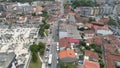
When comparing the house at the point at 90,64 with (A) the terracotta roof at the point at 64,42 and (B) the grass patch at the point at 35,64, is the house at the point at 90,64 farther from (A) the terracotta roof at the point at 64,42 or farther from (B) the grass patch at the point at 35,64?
(B) the grass patch at the point at 35,64

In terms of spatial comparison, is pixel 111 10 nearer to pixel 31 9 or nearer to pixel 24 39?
pixel 31 9

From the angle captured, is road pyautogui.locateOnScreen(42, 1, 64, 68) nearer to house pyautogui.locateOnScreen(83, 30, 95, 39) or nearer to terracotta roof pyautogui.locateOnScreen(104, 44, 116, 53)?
house pyautogui.locateOnScreen(83, 30, 95, 39)

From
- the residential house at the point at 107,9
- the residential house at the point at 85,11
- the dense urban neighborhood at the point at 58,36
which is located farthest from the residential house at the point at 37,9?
the residential house at the point at 107,9

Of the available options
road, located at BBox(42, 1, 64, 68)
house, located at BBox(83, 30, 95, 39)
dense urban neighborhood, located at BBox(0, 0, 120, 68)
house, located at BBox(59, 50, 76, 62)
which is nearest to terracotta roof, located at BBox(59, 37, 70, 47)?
dense urban neighborhood, located at BBox(0, 0, 120, 68)

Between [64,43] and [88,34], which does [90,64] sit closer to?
[64,43]

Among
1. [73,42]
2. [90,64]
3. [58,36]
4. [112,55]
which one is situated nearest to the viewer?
[90,64]

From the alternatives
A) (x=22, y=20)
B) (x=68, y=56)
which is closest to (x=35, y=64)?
(x=68, y=56)

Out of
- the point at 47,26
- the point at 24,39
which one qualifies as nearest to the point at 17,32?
Answer: the point at 24,39

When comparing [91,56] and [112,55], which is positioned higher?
[91,56]
